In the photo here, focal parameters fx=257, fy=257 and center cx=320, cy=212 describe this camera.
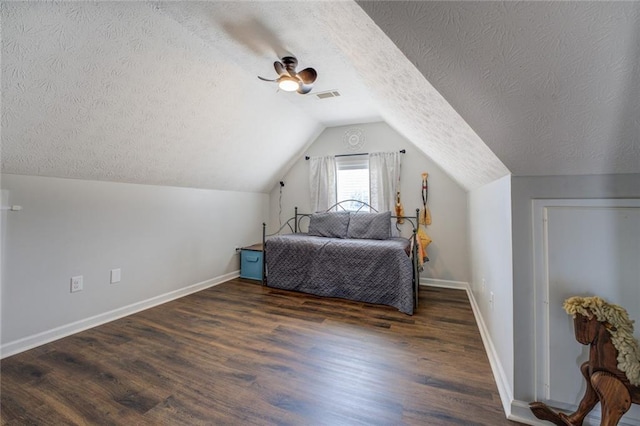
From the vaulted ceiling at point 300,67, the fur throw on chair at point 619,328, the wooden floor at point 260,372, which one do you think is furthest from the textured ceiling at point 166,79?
the wooden floor at point 260,372

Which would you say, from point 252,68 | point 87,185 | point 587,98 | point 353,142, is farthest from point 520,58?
point 353,142

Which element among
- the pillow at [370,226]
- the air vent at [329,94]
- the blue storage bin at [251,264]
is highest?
the air vent at [329,94]

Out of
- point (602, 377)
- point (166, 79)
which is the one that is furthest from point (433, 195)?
point (166, 79)

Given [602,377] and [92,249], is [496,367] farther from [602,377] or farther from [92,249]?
[92,249]

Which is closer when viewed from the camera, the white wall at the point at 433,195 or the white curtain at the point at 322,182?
the white wall at the point at 433,195

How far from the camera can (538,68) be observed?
0.78 meters

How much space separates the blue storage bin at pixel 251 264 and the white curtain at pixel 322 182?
46.7 inches

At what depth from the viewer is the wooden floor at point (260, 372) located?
135 centimetres

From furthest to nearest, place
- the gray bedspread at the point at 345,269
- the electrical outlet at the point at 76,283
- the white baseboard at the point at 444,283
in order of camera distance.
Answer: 1. the white baseboard at the point at 444,283
2. the gray bedspread at the point at 345,269
3. the electrical outlet at the point at 76,283

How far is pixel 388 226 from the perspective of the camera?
138 inches

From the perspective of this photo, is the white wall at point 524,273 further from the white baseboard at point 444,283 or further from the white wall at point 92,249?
the white wall at point 92,249

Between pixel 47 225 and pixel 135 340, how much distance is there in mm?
1170

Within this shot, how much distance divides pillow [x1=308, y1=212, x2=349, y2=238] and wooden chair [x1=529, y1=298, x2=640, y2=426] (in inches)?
106

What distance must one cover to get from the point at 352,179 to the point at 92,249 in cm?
328
